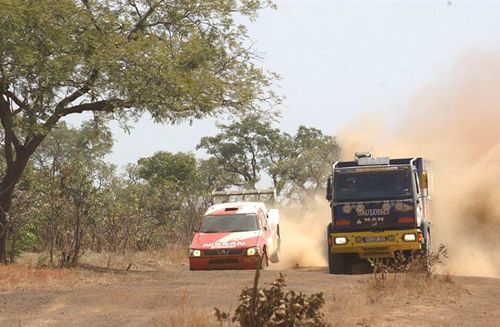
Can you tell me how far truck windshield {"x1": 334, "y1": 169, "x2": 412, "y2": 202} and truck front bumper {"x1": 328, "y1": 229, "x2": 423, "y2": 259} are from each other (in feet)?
2.73

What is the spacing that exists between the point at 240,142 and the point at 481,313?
158 ft

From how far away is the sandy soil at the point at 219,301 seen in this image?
10.4m

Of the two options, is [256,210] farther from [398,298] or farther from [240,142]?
[240,142]

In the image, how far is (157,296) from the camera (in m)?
13.1

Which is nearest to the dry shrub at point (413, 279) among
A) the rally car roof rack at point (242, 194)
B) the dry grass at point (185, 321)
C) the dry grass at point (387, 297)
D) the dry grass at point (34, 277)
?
the dry grass at point (387, 297)

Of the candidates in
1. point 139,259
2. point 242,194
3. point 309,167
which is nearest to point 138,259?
point 139,259

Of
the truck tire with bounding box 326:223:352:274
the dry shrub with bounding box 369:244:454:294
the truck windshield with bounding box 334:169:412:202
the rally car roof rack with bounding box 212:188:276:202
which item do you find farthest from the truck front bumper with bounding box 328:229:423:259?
the rally car roof rack with bounding box 212:188:276:202

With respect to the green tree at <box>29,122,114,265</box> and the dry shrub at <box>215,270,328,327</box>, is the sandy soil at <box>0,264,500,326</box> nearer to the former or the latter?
the dry shrub at <box>215,270,328,327</box>

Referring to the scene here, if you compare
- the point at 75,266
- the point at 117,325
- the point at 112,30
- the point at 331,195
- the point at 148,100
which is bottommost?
the point at 117,325

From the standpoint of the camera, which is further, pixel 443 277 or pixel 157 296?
pixel 443 277

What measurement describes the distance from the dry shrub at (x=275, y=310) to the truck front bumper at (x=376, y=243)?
9521 millimetres

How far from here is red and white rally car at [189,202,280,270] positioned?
19828 mm

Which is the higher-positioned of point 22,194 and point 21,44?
point 21,44

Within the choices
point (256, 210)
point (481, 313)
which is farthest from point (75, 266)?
point (481, 313)
